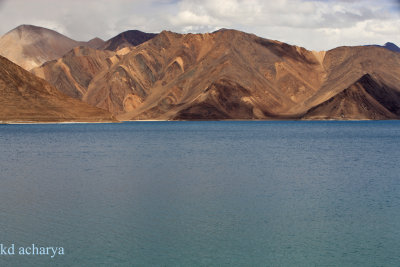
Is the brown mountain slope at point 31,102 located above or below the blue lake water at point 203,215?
above

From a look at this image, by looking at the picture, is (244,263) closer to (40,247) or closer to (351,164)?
(40,247)

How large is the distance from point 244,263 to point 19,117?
6182 inches

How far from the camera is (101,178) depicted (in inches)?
1635

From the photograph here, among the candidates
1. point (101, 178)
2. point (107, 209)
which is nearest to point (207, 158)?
point (101, 178)

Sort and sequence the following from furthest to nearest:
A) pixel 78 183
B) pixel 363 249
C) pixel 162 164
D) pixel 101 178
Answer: pixel 162 164 → pixel 101 178 → pixel 78 183 → pixel 363 249

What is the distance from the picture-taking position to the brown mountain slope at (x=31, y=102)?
16475 cm

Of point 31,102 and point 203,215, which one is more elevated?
point 31,102

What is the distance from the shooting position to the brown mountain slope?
164750 millimetres

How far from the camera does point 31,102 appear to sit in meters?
170

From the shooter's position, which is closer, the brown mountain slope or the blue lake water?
the blue lake water

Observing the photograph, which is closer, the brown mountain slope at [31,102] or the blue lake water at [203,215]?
the blue lake water at [203,215]

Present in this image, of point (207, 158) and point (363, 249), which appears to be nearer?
point (363, 249)

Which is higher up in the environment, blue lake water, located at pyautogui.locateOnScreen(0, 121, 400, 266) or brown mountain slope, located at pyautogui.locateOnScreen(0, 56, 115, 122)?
brown mountain slope, located at pyautogui.locateOnScreen(0, 56, 115, 122)

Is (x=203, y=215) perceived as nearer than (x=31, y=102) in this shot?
Yes
